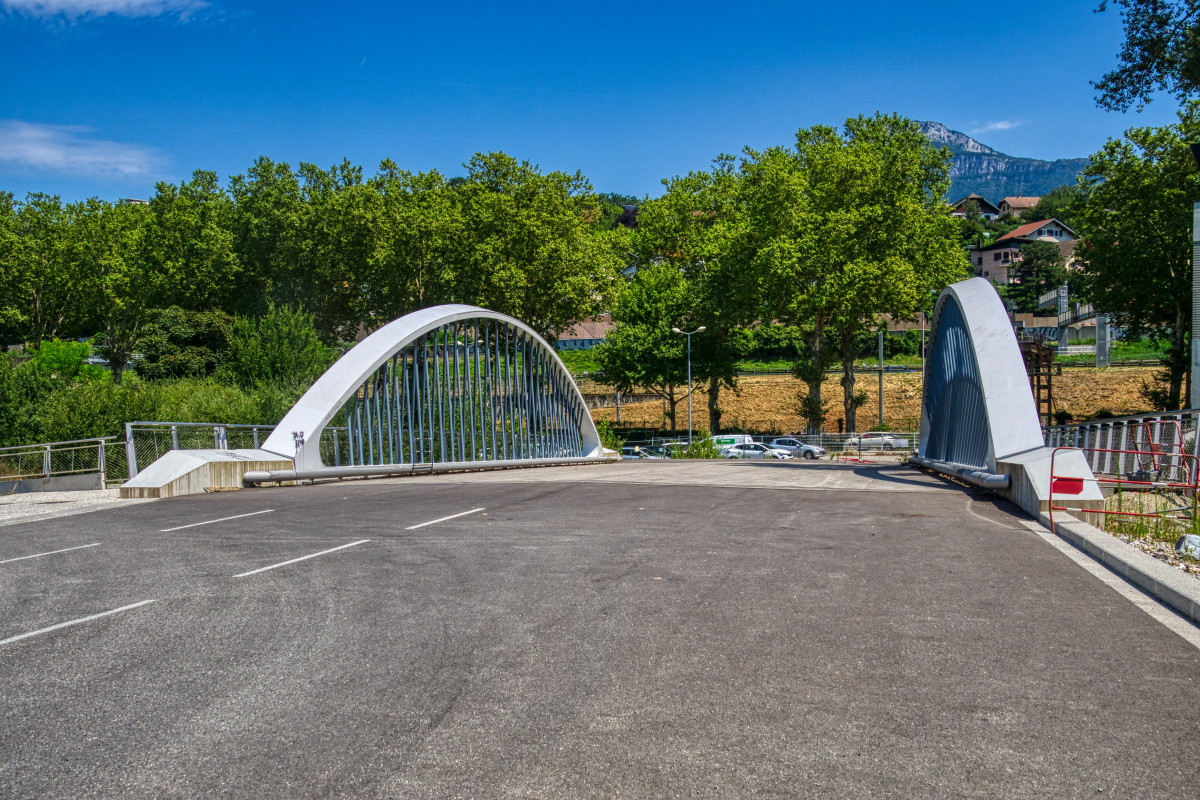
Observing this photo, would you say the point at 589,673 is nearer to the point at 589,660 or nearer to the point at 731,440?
the point at 589,660

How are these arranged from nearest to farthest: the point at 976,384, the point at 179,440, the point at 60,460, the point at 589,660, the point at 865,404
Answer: the point at 589,660, the point at 976,384, the point at 179,440, the point at 60,460, the point at 865,404

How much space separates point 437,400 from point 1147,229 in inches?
1353

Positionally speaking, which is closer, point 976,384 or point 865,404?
point 976,384

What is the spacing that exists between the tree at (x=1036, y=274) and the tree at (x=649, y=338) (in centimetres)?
4689

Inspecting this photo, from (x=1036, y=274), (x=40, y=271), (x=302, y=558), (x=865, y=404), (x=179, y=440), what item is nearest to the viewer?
(x=302, y=558)

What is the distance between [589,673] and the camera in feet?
14.3

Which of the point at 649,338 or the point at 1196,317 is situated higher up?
the point at 649,338

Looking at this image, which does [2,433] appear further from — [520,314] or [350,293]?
[520,314]

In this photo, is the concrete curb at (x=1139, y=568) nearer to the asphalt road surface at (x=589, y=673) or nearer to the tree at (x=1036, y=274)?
the asphalt road surface at (x=589, y=673)

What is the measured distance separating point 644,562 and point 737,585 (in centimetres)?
116

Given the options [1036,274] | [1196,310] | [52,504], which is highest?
[1036,274]

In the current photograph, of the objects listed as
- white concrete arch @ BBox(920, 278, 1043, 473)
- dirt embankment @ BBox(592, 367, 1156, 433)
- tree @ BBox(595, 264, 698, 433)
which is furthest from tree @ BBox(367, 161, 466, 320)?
white concrete arch @ BBox(920, 278, 1043, 473)

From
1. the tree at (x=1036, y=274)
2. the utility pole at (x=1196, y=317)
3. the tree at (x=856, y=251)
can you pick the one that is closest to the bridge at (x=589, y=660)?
the utility pole at (x=1196, y=317)

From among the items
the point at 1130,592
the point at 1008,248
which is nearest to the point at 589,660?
the point at 1130,592
